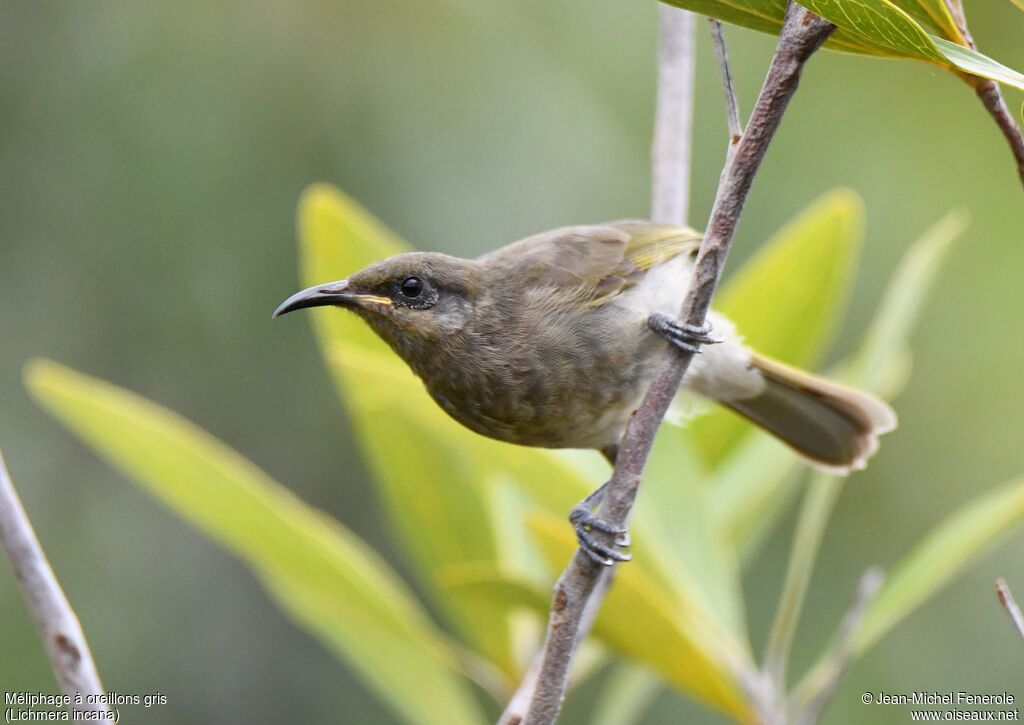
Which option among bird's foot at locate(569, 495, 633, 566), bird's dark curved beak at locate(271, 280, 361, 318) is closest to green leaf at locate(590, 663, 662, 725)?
bird's foot at locate(569, 495, 633, 566)

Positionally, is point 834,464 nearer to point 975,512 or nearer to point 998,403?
point 975,512

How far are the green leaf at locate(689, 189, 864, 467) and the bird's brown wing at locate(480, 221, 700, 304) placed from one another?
25 centimetres

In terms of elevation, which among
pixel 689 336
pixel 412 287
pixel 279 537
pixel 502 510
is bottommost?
pixel 279 537

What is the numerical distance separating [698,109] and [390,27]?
1361 mm

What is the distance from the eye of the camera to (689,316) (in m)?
2.12

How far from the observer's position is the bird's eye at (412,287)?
2.83m

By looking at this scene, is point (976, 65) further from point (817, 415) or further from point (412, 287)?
point (817, 415)

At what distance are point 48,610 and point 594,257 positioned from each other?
5.62 ft

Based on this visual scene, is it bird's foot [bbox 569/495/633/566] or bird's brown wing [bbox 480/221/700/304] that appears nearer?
bird's foot [bbox 569/495/633/566]

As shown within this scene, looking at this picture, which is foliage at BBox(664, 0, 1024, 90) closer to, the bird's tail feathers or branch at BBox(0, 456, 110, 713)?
branch at BBox(0, 456, 110, 713)

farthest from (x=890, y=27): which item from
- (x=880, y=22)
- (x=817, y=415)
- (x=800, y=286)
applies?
(x=817, y=415)

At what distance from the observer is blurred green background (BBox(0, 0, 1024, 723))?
4.80 m

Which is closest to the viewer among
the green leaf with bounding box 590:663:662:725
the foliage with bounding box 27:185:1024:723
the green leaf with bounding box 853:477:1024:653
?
the green leaf with bounding box 853:477:1024:653

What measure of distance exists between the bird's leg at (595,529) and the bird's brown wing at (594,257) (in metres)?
0.50
